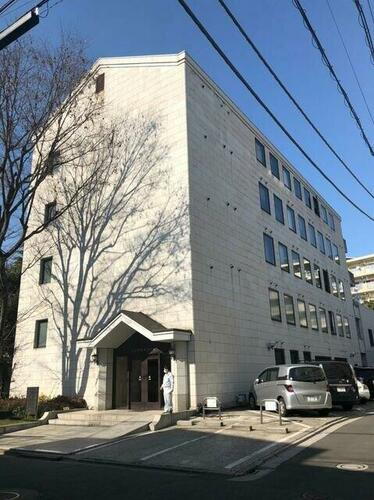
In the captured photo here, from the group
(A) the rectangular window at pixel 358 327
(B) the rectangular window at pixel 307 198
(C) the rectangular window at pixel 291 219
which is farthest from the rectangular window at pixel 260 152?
(A) the rectangular window at pixel 358 327

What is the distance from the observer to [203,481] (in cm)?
776

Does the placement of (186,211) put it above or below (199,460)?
above

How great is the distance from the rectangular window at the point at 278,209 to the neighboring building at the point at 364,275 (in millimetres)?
46780

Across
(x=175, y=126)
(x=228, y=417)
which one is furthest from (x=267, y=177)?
(x=228, y=417)

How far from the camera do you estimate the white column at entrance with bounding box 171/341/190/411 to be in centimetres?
1716

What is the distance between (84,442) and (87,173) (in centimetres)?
1483

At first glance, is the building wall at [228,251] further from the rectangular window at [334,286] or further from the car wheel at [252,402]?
the rectangular window at [334,286]

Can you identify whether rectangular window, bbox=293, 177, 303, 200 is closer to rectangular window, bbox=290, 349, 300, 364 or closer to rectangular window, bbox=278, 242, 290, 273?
rectangular window, bbox=278, 242, 290, 273

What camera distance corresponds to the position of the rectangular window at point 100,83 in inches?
1007

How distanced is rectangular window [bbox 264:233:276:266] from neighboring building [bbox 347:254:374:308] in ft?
162

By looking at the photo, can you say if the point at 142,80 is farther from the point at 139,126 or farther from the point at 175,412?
the point at 175,412

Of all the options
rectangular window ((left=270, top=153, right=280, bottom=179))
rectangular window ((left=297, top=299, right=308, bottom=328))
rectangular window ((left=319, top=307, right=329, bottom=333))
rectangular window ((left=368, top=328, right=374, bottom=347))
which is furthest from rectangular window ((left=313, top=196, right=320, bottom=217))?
rectangular window ((left=368, top=328, right=374, bottom=347))

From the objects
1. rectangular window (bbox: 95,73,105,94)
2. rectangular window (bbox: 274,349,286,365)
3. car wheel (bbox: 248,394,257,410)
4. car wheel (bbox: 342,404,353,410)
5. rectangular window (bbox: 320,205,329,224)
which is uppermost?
rectangular window (bbox: 95,73,105,94)

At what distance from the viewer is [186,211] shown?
19609 mm
